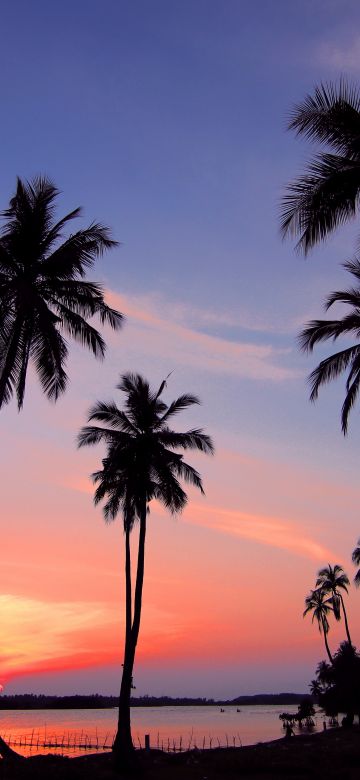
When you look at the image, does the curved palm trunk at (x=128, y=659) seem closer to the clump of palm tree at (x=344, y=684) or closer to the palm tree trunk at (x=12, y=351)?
the palm tree trunk at (x=12, y=351)

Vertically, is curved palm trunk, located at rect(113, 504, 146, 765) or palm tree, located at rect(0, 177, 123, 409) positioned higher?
palm tree, located at rect(0, 177, 123, 409)

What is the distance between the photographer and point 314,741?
42000mm

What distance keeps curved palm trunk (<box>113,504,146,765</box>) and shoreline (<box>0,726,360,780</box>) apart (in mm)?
884

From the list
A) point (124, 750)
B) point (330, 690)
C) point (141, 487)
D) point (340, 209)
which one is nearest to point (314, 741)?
point (124, 750)

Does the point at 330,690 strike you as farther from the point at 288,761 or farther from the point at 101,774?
the point at 101,774

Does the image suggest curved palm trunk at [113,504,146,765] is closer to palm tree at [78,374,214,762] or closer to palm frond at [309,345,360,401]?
palm tree at [78,374,214,762]

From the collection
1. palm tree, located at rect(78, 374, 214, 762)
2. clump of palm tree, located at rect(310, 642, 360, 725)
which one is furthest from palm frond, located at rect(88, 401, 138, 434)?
clump of palm tree, located at rect(310, 642, 360, 725)

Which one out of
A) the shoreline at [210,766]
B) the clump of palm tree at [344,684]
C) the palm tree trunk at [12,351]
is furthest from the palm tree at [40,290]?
Result: the clump of palm tree at [344,684]

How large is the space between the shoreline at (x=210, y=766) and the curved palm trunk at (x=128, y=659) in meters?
0.88

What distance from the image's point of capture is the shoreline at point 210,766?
21.1 meters

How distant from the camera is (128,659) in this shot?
102 feet

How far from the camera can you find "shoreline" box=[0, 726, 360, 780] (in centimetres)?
2111

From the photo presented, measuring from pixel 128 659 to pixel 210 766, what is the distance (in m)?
5.46

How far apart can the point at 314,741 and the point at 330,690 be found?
28.2 metres
